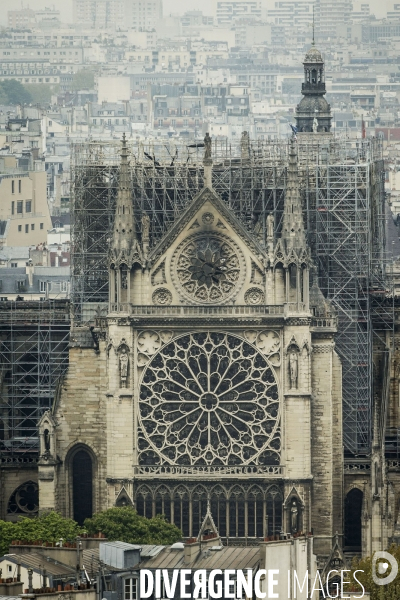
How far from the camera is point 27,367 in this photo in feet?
432

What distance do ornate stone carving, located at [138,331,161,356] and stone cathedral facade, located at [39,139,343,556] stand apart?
0.03 meters

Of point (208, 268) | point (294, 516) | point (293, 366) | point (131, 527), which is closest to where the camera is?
point (131, 527)

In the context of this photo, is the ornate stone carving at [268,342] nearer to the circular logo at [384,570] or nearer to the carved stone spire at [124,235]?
the carved stone spire at [124,235]

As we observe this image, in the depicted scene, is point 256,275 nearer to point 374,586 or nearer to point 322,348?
point 322,348

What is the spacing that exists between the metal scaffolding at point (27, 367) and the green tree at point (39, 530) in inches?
454

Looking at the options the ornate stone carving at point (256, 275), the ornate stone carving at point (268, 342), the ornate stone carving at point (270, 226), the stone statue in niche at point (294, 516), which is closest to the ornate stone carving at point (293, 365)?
the ornate stone carving at point (268, 342)

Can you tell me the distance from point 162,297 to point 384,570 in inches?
939

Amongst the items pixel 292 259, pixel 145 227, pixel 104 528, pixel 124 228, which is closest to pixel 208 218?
pixel 145 227

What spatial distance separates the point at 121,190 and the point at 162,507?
10998mm

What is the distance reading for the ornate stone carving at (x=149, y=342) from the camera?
12596 centimetres

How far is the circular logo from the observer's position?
10344cm

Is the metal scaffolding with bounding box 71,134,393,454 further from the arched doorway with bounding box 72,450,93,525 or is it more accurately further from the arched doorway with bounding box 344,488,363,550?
the arched doorway with bounding box 72,450,93,525

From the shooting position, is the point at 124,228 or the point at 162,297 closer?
the point at 124,228

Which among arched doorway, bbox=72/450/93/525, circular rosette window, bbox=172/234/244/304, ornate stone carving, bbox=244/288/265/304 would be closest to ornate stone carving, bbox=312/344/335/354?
ornate stone carving, bbox=244/288/265/304
